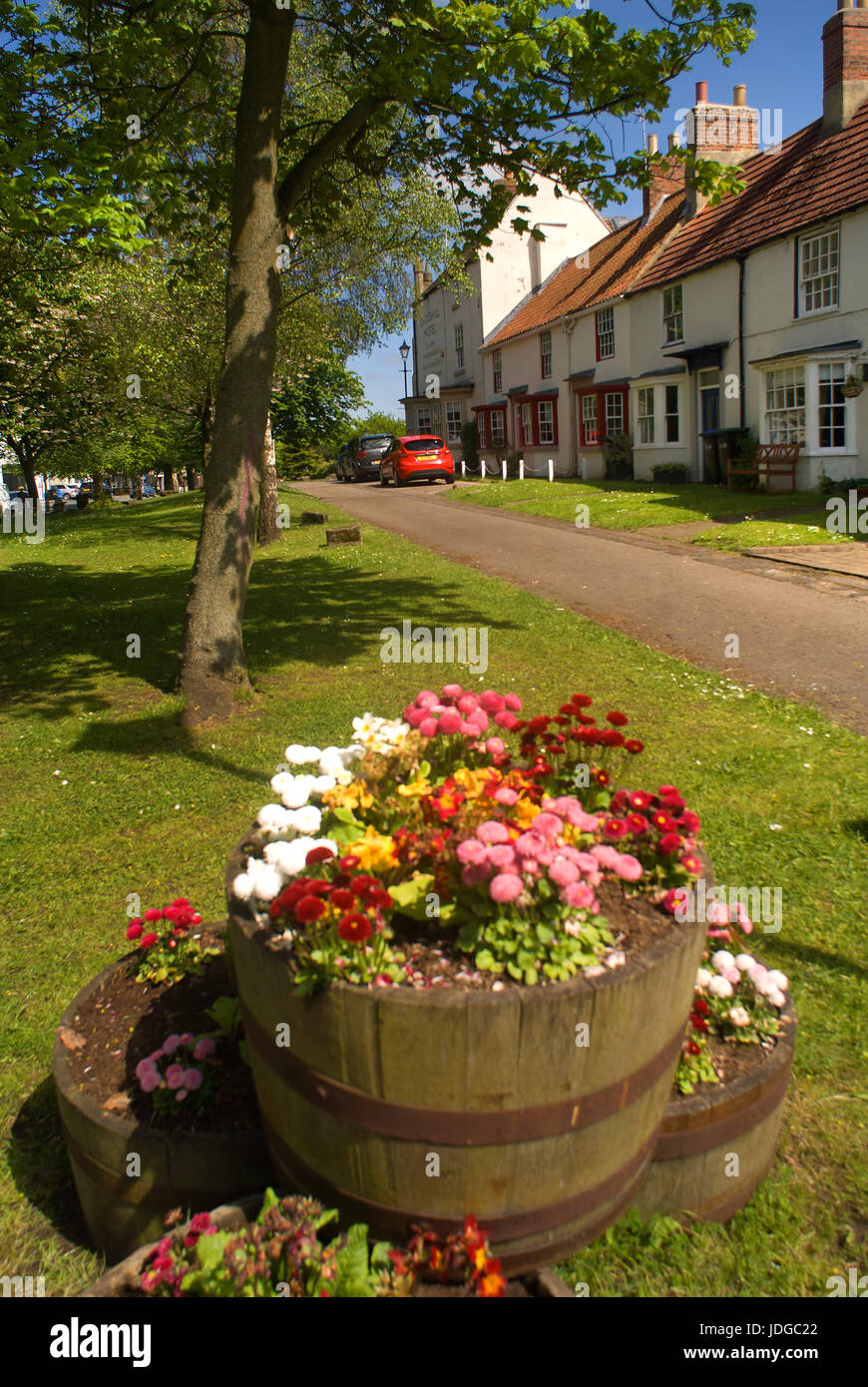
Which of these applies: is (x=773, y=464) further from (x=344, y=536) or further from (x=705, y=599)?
(x=705, y=599)

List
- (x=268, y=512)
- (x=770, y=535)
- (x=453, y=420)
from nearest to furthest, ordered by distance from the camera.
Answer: (x=770, y=535) < (x=268, y=512) < (x=453, y=420)

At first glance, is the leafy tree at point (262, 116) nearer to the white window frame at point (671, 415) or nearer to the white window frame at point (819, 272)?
the white window frame at point (819, 272)

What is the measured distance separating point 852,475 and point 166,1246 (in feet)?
66.0

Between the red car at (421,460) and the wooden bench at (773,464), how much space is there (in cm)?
1299

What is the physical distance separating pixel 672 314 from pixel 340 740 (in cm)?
2334

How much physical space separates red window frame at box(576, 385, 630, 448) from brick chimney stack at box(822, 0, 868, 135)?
9262 millimetres

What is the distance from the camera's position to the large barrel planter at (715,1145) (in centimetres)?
257

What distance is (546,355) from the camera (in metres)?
34.8

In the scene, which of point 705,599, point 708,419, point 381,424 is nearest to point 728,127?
point 708,419

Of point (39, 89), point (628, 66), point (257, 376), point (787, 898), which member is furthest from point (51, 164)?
point (787, 898)

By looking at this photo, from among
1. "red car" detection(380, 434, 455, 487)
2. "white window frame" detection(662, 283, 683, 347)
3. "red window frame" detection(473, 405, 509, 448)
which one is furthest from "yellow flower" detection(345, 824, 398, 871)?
"red window frame" detection(473, 405, 509, 448)

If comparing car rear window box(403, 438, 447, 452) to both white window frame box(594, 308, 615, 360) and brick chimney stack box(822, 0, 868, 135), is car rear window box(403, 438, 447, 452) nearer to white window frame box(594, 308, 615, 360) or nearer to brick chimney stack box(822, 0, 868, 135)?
white window frame box(594, 308, 615, 360)

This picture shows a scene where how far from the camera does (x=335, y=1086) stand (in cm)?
220
